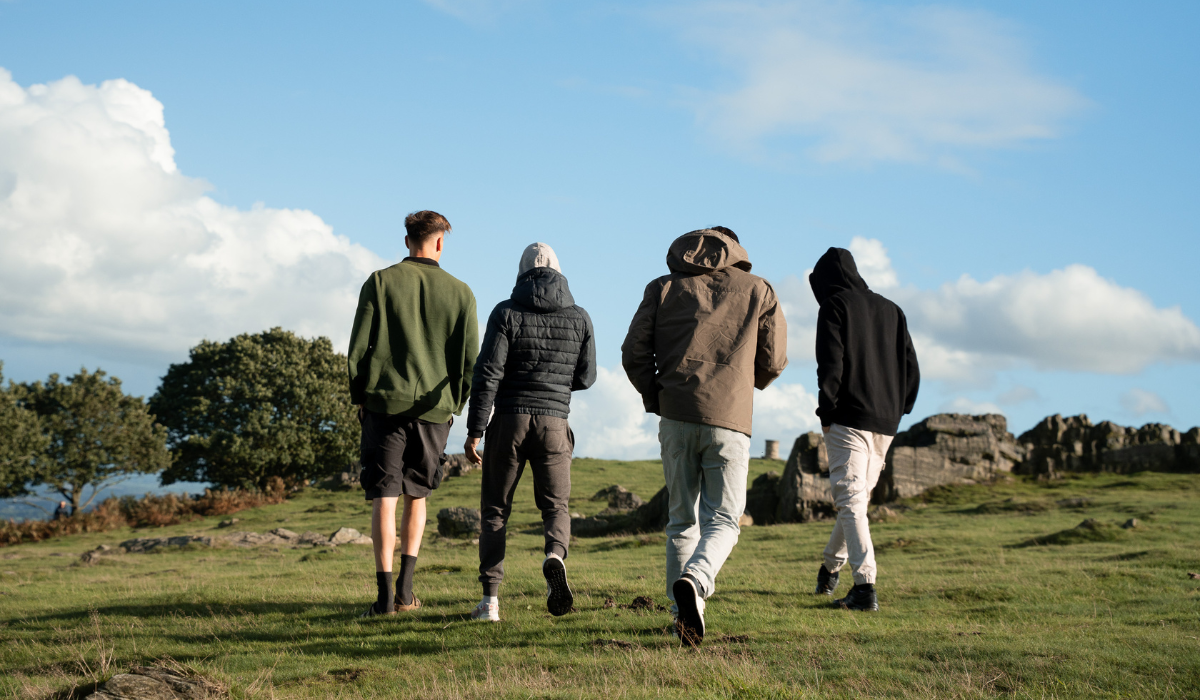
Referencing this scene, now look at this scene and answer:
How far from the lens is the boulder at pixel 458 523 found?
1788cm

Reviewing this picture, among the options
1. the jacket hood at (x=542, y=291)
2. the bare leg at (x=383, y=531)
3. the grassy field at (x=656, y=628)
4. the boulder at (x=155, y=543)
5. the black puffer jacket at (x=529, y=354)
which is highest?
the jacket hood at (x=542, y=291)

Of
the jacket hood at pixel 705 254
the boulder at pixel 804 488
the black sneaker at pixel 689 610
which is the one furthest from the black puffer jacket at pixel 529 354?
the boulder at pixel 804 488

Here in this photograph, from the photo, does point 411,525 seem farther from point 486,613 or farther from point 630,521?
point 630,521

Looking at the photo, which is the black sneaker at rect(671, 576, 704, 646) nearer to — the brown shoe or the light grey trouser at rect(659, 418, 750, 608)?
the light grey trouser at rect(659, 418, 750, 608)

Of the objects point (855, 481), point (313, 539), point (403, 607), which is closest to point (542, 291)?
point (403, 607)

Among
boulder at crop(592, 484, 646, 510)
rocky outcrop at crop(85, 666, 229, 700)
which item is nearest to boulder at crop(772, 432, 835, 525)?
boulder at crop(592, 484, 646, 510)

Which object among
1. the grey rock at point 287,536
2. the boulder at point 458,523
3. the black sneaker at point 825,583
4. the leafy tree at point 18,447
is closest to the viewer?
the black sneaker at point 825,583

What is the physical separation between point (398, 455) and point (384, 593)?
1084 millimetres

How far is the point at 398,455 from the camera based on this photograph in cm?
672

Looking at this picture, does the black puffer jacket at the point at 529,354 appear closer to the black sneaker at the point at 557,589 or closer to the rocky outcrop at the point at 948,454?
the black sneaker at the point at 557,589

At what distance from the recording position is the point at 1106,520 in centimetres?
1462

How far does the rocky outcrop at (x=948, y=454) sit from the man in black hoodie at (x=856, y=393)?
51.7ft

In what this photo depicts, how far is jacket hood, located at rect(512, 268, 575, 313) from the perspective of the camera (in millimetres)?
6555

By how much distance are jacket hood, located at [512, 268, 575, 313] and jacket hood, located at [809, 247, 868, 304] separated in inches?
89.1
